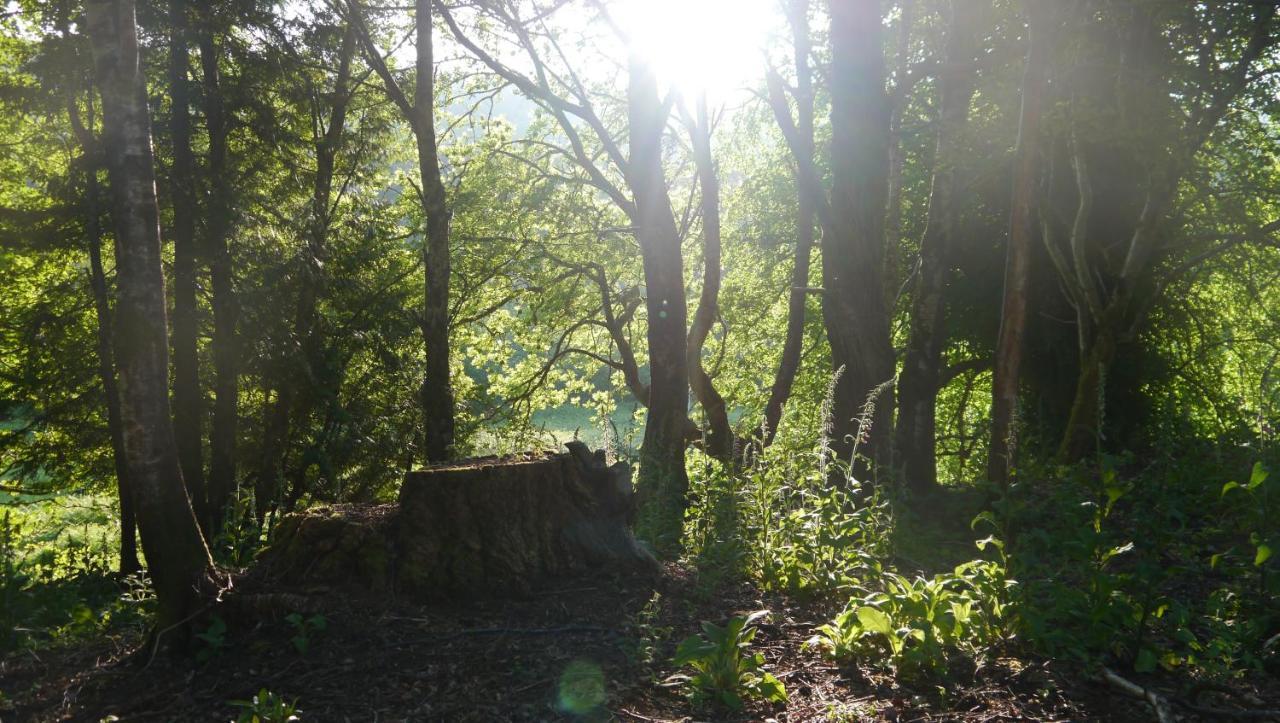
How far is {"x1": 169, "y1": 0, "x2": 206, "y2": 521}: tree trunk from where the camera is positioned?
10734 millimetres

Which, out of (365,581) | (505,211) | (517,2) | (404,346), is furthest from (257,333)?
(365,581)

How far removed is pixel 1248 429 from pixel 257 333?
460 inches

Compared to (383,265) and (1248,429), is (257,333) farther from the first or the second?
(1248,429)

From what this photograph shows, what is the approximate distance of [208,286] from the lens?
12.2m

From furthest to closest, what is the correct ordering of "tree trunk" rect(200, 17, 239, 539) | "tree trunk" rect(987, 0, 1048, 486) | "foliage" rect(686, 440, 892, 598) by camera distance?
"tree trunk" rect(200, 17, 239, 539) → "tree trunk" rect(987, 0, 1048, 486) → "foliage" rect(686, 440, 892, 598)

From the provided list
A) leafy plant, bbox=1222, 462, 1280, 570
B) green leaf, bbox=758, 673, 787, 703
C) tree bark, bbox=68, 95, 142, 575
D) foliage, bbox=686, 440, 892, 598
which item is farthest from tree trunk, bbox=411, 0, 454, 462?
leafy plant, bbox=1222, 462, 1280, 570

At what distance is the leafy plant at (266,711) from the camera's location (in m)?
3.46

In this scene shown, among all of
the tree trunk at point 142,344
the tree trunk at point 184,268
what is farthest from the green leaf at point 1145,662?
the tree trunk at point 184,268

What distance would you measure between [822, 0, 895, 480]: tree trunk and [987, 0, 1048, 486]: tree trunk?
1901mm

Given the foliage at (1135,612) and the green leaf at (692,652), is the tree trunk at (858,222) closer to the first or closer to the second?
the foliage at (1135,612)

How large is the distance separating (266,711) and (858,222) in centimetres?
758

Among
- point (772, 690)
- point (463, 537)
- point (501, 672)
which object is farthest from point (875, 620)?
point (463, 537)

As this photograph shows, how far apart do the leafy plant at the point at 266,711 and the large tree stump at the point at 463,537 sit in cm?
117

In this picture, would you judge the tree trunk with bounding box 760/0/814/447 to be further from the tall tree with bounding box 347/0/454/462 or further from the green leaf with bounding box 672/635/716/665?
the green leaf with bounding box 672/635/716/665
